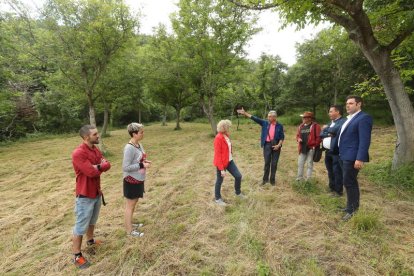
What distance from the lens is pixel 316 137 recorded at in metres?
5.74

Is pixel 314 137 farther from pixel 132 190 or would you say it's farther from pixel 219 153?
pixel 132 190

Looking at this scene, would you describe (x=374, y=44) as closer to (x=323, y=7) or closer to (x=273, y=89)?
(x=323, y=7)

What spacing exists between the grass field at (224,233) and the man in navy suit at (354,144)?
Result: 0.37m

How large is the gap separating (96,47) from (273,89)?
22.7m

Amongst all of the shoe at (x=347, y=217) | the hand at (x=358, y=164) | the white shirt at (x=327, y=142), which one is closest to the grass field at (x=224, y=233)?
the shoe at (x=347, y=217)

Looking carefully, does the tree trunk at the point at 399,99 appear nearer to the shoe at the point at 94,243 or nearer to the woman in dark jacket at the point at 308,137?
the woman in dark jacket at the point at 308,137

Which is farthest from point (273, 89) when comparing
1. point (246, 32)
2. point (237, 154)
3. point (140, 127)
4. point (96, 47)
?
point (140, 127)

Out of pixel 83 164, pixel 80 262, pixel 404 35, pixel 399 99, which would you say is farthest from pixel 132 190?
pixel 404 35

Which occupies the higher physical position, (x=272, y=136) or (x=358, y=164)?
(x=272, y=136)

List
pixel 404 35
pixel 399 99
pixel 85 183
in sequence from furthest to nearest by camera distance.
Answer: pixel 399 99 < pixel 404 35 < pixel 85 183

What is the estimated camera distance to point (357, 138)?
3.95m

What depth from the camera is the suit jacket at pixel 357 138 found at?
148 inches

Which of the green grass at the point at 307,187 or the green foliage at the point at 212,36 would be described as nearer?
the green grass at the point at 307,187

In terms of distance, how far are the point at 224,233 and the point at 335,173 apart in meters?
2.97
